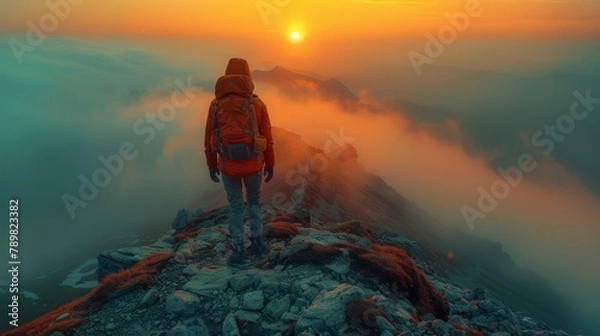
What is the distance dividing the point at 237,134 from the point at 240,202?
222 cm

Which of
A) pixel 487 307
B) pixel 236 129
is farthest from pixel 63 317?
pixel 487 307

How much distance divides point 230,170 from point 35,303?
6185 inches

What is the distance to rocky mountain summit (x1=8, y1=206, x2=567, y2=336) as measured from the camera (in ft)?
29.4

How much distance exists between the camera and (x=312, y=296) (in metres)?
9.83

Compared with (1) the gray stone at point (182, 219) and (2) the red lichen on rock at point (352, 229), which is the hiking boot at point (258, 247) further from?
(1) the gray stone at point (182, 219)

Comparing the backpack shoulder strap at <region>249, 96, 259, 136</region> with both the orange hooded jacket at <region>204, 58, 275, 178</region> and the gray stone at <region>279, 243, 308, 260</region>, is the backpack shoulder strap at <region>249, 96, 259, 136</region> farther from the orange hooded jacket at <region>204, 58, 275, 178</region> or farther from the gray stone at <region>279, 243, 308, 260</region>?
the gray stone at <region>279, 243, 308, 260</region>

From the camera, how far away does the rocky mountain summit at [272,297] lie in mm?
8969

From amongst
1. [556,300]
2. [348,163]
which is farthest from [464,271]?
[556,300]

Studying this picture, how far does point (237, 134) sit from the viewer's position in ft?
34.4

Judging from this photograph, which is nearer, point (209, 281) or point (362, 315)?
point (362, 315)

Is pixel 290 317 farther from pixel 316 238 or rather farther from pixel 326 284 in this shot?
pixel 316 238

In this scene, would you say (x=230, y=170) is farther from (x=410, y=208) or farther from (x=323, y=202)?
(x=410, y=208)

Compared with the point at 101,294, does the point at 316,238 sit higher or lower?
higher

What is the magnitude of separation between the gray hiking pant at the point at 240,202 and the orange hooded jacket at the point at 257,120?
0.36 m
